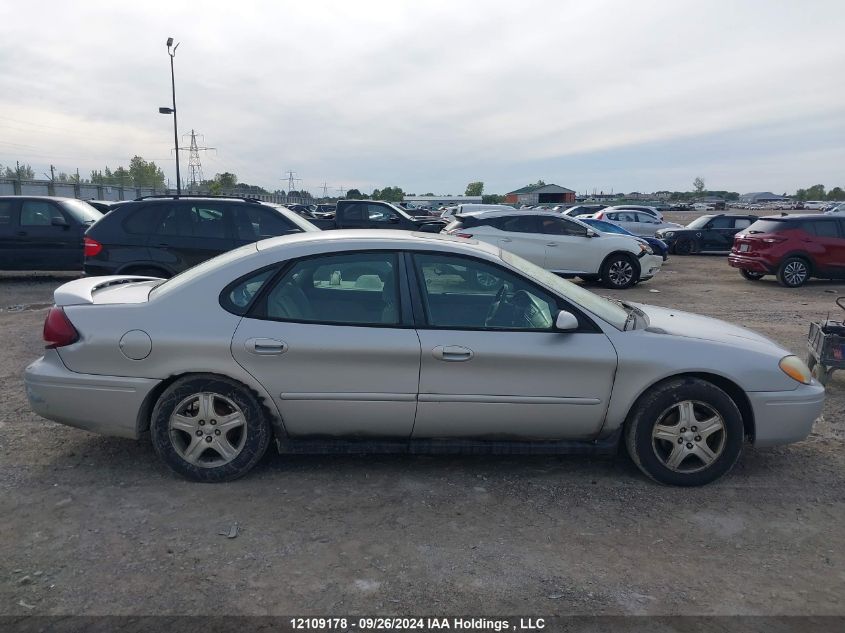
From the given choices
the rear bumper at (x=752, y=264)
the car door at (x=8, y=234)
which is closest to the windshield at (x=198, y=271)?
the car door at (x=8, y=234)

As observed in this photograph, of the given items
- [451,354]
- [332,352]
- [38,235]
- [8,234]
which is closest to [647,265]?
[451,354]

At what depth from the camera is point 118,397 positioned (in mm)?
3936

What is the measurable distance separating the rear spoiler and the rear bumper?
12925 millimetres

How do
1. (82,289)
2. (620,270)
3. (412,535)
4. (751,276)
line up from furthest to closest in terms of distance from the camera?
(751,276)
(620,270)
(82,289)
(412,535)

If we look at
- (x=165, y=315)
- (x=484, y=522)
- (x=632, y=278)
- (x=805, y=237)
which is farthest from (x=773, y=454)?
(x=805, y=237)

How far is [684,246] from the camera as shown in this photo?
2191cm

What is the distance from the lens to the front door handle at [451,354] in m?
3.87

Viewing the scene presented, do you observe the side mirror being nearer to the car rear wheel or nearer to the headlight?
the headlight

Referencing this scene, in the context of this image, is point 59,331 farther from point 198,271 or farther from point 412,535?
point 412,535

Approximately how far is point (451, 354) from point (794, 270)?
12.6 meters

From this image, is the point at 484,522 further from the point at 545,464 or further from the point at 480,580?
the point at 545,464

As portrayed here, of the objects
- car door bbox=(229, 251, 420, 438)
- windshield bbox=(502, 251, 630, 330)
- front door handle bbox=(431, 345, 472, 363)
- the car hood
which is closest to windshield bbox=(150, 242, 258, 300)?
car door bbox=(229, 251, 420, 438)

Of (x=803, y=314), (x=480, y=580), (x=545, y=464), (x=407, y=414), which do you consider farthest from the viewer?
(x=803, y=314)

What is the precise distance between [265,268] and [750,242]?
1310 cm
